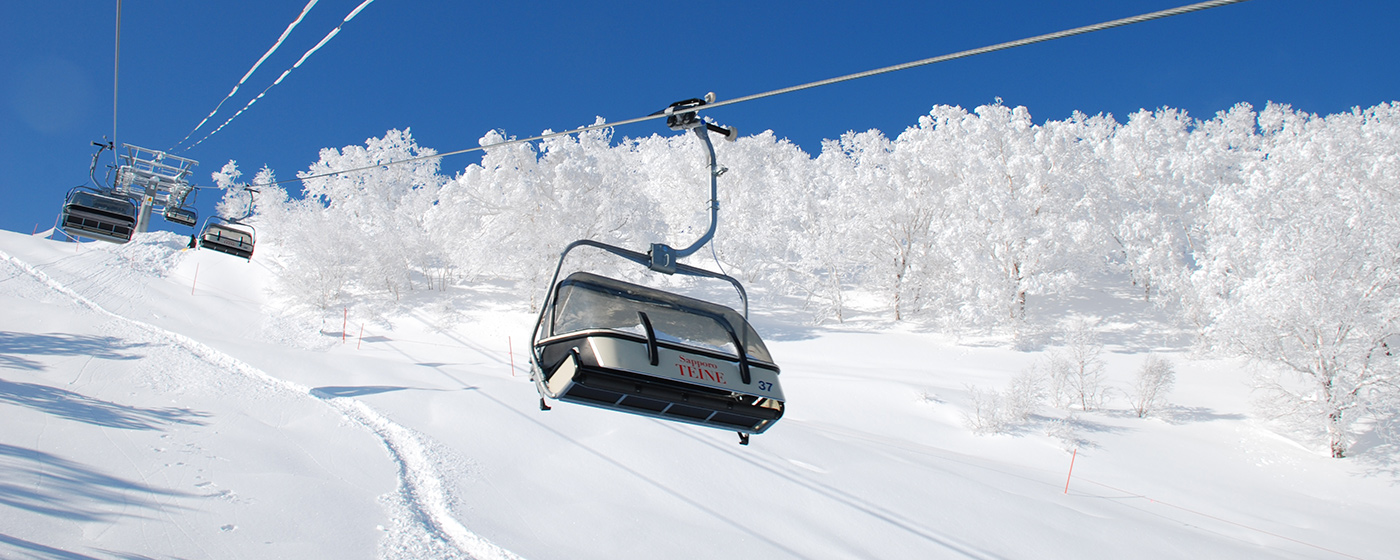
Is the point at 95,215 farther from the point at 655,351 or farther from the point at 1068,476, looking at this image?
the point at 1068,476

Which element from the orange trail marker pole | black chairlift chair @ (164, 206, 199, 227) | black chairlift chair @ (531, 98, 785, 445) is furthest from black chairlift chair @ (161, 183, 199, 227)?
the orange trail marker pole

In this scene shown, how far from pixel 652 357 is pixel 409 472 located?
7.79 meters

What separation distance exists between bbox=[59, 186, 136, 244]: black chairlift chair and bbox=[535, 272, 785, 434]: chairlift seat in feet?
44.7

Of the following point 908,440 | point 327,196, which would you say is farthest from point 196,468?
point 327,196

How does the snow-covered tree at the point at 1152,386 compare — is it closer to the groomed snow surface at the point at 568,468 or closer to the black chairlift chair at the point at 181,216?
the groomed snow surface at the point at 568,468

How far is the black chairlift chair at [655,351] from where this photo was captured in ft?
15.4

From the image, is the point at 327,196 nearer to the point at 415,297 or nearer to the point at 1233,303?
the point at 415,297

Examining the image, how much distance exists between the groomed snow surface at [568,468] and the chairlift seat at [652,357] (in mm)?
4206

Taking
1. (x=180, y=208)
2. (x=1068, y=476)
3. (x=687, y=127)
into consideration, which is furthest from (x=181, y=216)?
(x=1068, y=476)

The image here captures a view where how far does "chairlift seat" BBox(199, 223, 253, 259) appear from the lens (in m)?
15.1

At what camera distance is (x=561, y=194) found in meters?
31.3

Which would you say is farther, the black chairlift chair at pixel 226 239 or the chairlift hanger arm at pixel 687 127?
the black chairlift chair at pixel 226 239

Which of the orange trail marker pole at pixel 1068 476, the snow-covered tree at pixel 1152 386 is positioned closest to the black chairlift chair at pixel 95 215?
the orange trail marker pole at pixel 1068 476

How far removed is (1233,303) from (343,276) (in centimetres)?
3821
